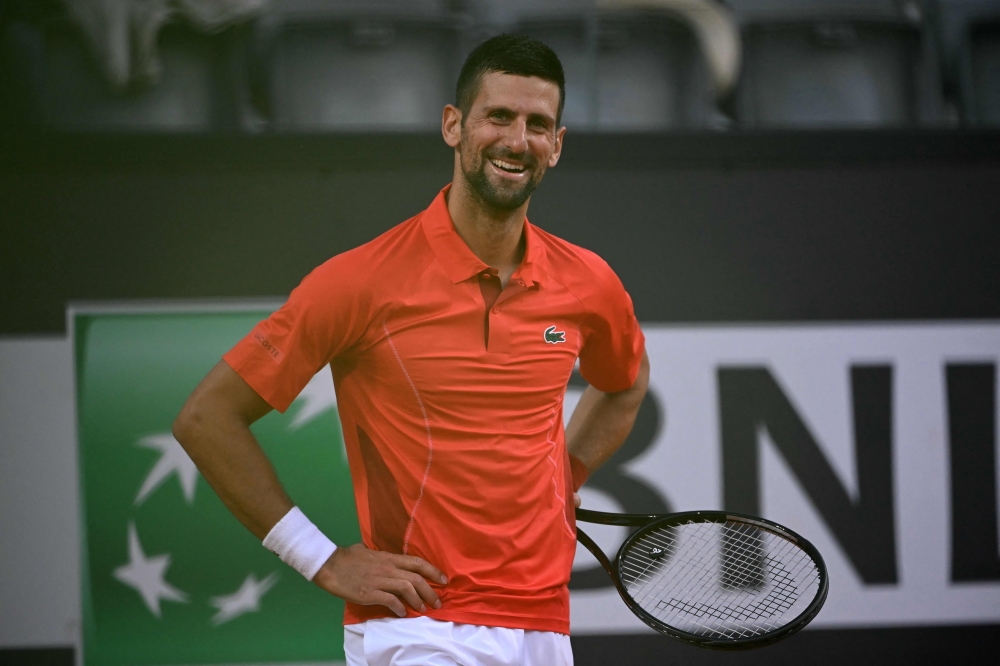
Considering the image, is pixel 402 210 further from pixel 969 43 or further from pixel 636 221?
pixel 969 43

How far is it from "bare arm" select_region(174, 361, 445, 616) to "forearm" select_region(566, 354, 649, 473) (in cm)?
63

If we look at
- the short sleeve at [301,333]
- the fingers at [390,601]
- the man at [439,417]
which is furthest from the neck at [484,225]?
the fingers at [390,601]

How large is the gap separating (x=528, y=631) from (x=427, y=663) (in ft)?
0.63

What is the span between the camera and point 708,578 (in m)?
2.12

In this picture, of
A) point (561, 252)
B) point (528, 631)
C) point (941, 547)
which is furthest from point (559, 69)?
point (941, 547)

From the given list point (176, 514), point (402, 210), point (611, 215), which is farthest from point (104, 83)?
point (611, 215)

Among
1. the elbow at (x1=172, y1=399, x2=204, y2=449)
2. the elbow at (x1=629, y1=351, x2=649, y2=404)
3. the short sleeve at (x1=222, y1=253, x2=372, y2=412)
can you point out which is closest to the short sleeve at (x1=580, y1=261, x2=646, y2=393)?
the elbow at (x1=629, y1=351, x2=649, y2=404)

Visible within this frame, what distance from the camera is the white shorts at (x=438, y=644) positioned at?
4.83 ft

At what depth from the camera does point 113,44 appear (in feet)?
9.04

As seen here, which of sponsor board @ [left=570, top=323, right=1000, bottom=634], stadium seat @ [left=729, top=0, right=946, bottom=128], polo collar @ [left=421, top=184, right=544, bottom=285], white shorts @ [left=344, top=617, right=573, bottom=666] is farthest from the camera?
stadium seat @ [left=729, top=0, right=946, bottom=128]

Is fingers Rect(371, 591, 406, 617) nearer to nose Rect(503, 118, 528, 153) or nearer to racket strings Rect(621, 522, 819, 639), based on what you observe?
racket strings Rect(621, 522, 819, 639)

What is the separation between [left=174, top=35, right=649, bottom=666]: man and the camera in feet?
4.95

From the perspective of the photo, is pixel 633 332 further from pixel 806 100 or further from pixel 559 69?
pixel 806 100

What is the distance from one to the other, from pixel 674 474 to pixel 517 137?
4.34ft
